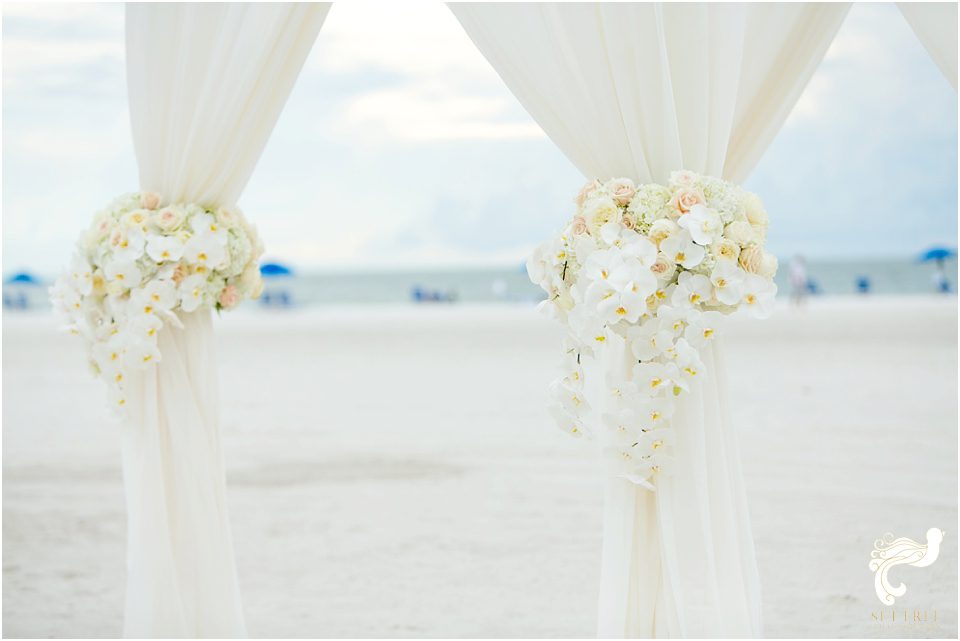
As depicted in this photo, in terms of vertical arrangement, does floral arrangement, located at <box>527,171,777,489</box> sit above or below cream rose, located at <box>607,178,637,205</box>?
below

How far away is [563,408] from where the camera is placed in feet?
6.64

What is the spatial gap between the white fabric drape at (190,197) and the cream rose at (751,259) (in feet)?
3.97

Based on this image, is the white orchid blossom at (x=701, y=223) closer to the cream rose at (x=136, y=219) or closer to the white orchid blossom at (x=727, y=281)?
the white orchid blossom at (x=727, y=281)

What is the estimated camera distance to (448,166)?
3669cm

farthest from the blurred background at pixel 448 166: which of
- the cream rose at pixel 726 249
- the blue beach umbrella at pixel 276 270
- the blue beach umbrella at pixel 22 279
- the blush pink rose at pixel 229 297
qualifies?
the cream rose at pixel 726 249

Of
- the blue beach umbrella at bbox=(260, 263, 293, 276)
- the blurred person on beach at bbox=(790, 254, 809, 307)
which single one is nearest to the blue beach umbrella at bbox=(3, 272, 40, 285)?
the blue beach umbrella at bbox=(260, 263, 293, 276)

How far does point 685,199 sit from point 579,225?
22cm

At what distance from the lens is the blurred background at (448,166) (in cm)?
3278

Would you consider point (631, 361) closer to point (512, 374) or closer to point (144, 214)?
point (144, 214)

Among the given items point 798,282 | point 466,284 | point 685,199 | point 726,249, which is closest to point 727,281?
point 726,249

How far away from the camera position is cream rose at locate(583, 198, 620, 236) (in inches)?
74.8

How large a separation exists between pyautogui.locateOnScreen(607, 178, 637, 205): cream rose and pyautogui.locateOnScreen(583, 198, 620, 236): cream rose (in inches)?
0.9

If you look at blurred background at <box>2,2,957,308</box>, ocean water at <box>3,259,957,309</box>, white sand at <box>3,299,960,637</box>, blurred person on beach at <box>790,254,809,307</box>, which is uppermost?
blurred background at <box>2,2,957,308</box>

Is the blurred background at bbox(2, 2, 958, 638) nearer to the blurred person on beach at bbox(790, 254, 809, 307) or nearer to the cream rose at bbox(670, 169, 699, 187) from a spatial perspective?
the blurred person on beach at bbox(790, 254, 809, 307)
